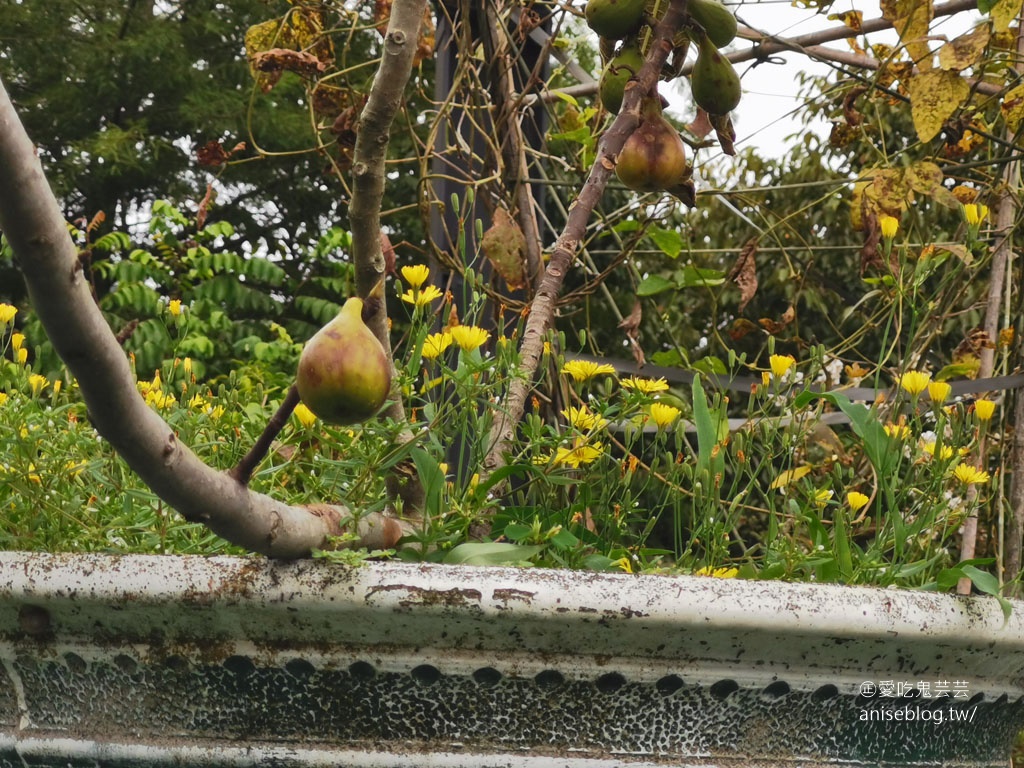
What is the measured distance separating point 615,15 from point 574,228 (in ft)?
0.55

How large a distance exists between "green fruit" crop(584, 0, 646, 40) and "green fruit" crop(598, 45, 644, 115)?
0.08 feet

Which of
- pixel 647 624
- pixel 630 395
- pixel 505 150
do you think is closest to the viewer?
pixel 647 624

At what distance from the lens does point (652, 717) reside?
0.60 meters

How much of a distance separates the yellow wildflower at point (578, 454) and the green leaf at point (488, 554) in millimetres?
140

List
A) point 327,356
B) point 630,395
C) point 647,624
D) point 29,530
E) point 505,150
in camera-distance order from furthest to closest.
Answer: point 505,150 → point 630,395 → point 29,530 → point 647,624 → point 327,356

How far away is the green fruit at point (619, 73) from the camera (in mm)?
712

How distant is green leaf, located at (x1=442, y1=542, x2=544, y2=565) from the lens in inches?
26.8

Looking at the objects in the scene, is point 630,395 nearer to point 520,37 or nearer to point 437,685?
point 437,685

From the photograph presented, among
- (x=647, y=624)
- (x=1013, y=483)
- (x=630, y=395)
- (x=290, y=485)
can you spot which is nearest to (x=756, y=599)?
(x=647, y=624)

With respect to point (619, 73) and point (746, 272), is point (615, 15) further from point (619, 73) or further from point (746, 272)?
point (746, 272)

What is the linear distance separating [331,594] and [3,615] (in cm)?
19

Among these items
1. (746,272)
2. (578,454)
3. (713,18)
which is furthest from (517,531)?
(746,272)

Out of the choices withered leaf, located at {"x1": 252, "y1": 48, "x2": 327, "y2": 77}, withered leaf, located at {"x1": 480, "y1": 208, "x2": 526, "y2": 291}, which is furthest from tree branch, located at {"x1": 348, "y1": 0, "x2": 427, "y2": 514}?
withered leaf, located at {"x1": 252, "y1": 48, "x2": 327, "y2": 77}

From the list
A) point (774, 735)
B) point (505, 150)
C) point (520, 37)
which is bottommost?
point (774, 735)
